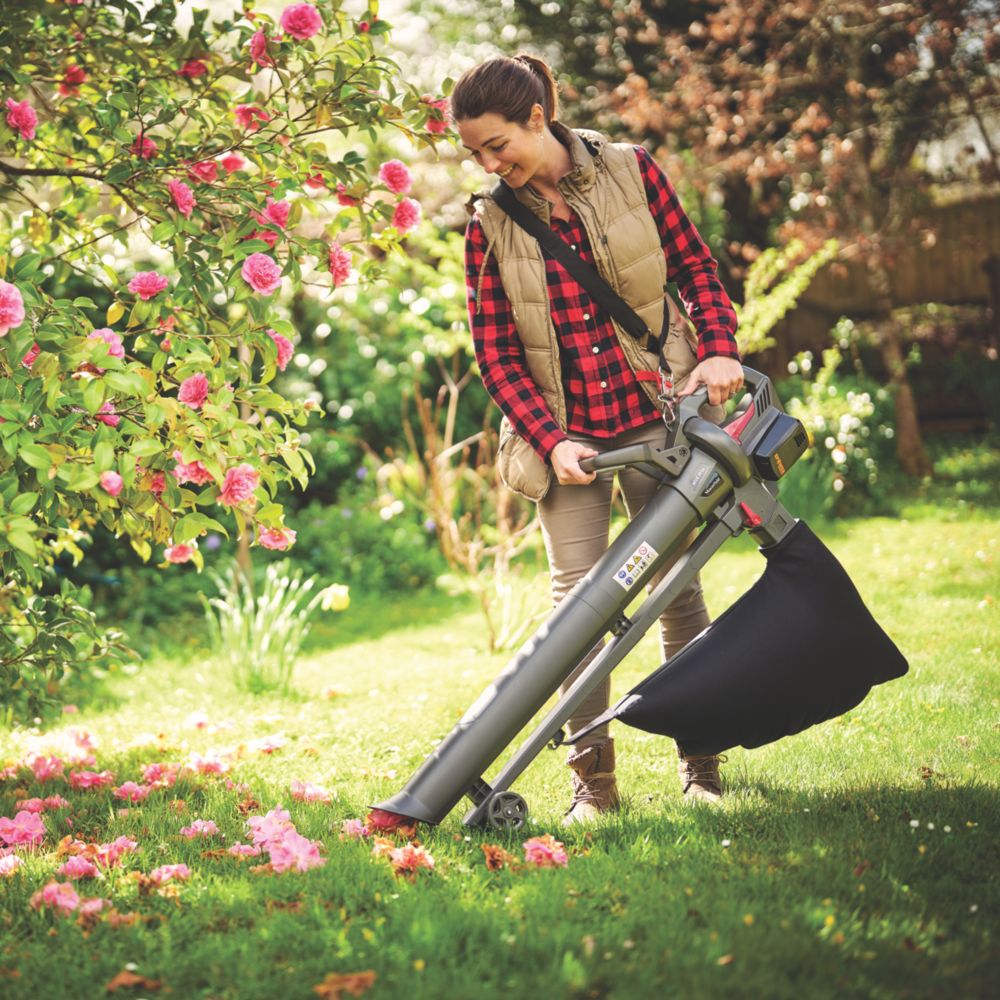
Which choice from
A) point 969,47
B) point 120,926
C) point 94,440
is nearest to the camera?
point 120,926

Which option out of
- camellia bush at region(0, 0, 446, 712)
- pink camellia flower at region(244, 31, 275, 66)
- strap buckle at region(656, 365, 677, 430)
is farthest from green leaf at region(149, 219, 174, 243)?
strap buckle at region(656, 365, 677, 430)

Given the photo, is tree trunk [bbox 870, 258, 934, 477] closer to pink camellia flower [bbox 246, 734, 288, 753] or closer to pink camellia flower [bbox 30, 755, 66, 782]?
pink camellia flower [bbox 246, 734, 288, 753]

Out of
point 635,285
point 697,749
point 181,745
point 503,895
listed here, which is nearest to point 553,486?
point 635,285

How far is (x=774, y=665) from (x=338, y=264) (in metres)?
1.55

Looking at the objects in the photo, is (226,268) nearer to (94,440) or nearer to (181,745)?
(94,440)

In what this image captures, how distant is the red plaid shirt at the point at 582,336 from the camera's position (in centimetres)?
258

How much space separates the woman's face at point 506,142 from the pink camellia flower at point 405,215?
57 centimetres

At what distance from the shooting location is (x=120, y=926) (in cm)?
204

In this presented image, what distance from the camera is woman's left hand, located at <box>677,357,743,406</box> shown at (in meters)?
2.53

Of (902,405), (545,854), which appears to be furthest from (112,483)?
(902,405)

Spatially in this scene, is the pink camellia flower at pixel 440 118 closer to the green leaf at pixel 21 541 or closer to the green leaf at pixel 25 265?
the green leaf at pixel 25 265

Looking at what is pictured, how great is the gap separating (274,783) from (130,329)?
53.6 inches

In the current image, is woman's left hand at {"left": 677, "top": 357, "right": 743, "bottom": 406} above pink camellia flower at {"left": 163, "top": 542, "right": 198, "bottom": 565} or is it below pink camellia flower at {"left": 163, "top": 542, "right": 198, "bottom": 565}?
above

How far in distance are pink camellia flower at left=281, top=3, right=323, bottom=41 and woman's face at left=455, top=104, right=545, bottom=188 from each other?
1.98ft
